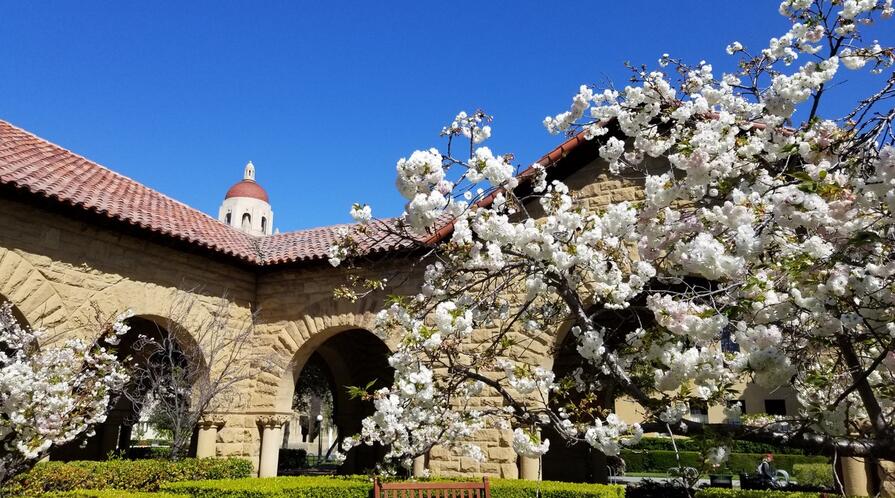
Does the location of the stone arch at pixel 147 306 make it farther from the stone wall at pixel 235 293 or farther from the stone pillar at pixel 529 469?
the stone pillar at pixel 529 469

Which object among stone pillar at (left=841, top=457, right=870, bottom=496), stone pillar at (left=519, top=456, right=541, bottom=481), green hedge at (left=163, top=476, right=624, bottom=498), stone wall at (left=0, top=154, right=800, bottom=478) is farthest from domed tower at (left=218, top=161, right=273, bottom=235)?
stone pillar at (left=841, top=457, right=870, bottom=496)

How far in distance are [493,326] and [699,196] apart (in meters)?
4.81

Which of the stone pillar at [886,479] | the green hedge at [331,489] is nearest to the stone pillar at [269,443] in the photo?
the green hedge at [331,489]

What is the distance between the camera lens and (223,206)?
4281 centimetres

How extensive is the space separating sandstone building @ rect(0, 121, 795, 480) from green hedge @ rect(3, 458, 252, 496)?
77 cm

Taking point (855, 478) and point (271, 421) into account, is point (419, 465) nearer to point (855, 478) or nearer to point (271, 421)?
point (271, 421)

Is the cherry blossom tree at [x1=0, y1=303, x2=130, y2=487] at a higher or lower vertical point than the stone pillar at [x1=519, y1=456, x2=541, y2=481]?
higher

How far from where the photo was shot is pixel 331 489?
23.6 feet

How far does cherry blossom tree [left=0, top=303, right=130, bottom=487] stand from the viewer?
5.62 metres

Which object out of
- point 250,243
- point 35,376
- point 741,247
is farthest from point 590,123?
point 250,243

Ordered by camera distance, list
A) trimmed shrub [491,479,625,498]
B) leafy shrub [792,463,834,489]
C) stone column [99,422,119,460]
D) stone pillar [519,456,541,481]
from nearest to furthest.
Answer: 1. trimmed shrub [491,479,625,498]
2. stone pillar [519,456,541,481]
3. stone column [99,422,119,460]
4. leafy shrub [792,463,834,489]

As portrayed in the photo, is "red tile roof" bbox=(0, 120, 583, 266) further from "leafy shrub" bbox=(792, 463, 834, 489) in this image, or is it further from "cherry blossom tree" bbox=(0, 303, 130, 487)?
"leafy shrub" bbox=(792, 463, 834, 489)

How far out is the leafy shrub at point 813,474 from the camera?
13387 millimetres

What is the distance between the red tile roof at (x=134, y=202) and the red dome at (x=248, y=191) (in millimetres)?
32103
